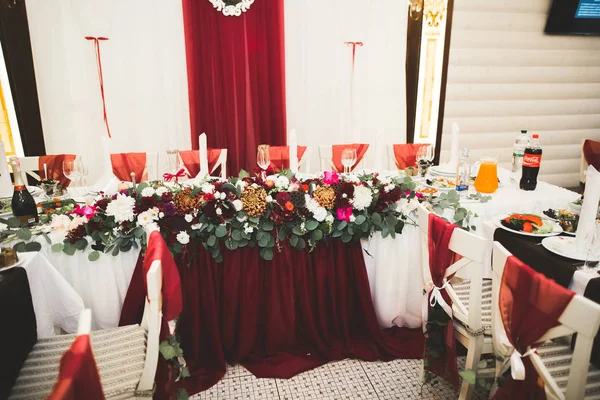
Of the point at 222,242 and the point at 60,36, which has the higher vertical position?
the point at 60,36

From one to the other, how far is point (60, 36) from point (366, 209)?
3.43 m

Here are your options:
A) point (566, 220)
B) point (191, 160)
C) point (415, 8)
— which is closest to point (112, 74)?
point (191, 160)

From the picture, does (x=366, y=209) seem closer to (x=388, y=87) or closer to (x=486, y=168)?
(x=486, y=168)

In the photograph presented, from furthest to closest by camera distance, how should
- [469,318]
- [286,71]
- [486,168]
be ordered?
[286,71] < [486,168] < [469,318]

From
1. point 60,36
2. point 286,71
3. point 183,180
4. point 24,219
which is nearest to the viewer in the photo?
point 24,219

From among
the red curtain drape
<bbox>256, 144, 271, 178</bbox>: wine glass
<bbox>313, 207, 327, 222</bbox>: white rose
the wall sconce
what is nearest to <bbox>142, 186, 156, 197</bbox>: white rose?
<bbox>313, 207, 327, 222</bbox>: white rose

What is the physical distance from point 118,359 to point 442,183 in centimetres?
195

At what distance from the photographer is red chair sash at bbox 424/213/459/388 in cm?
149

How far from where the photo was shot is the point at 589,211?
1.56 meters

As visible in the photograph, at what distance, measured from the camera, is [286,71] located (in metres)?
4.10

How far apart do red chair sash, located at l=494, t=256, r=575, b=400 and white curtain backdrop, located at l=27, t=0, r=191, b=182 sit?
3469mm

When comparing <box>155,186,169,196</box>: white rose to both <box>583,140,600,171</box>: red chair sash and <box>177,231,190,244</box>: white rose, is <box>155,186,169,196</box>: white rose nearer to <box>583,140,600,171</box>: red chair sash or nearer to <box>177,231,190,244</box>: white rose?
<box>177,231,190,244</box>: white rose

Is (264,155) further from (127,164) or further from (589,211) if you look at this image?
(589,211)

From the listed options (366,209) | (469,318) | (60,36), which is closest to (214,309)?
(366,209)
